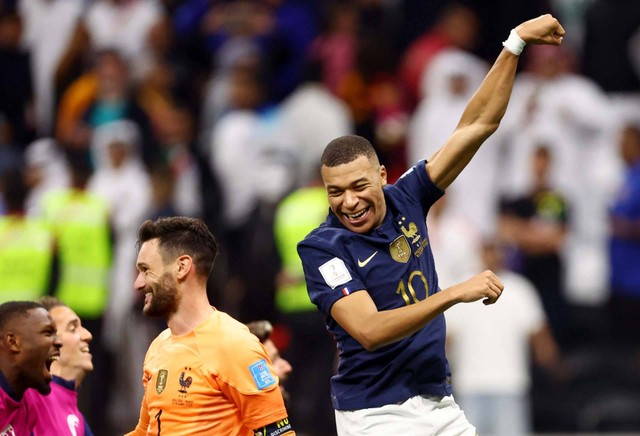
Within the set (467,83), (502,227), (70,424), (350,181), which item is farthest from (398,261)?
(467,83)

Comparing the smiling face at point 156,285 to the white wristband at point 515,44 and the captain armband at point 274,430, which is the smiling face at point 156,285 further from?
the white wristband at point 515,44

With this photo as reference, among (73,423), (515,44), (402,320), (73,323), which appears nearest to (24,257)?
(73,323)

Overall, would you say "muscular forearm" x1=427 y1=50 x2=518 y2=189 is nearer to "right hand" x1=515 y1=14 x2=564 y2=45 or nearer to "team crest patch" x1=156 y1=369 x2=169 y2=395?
"right hand" x1=515 y1=14 x2=564 y2=45

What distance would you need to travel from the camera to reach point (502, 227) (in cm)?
1310

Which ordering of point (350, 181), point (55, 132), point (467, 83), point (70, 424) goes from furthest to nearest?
1. point (55, 132)
2. point (467, 83)
3. point (70, 424)
4. point (350, 181)

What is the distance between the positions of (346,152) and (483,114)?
70 centimetres

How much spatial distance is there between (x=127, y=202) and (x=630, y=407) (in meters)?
5.13

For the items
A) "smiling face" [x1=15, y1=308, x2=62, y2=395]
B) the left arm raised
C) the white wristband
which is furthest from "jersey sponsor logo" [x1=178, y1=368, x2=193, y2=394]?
the white wristband

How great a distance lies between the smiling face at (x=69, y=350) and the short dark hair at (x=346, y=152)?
5.19 ft

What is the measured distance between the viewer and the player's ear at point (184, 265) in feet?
19.3

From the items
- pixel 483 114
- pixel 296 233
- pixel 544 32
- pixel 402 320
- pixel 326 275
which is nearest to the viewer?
pixel 402 320

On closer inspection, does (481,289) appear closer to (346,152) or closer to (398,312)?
(398,312)

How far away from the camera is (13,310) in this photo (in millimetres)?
5977

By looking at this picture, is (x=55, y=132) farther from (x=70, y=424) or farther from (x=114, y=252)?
(x=70, y=424)
